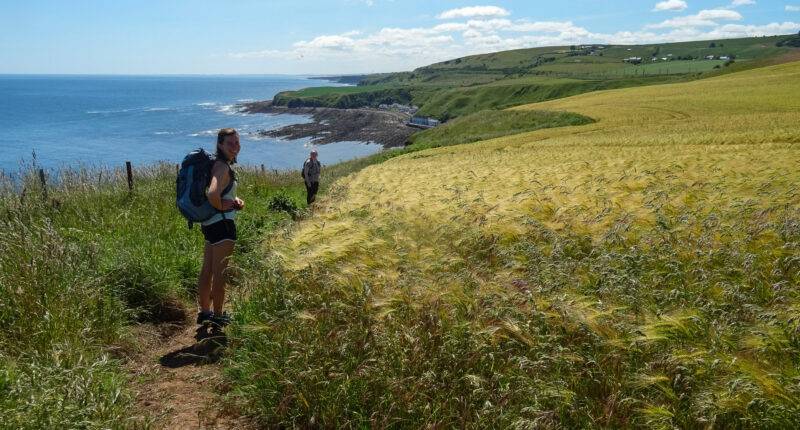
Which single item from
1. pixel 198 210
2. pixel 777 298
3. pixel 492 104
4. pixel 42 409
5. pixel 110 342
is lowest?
pixel 110 342

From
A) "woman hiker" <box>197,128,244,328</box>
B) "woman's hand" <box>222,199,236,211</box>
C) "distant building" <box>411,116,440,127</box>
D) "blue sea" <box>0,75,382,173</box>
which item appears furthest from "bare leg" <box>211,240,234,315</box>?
"distant building" <box>411,116,440,127</box>

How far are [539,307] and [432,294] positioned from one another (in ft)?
2.66

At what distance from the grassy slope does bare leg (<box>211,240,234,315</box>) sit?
29.1 inches

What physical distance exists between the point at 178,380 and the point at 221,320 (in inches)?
39.9

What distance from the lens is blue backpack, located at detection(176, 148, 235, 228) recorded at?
4.79 metres

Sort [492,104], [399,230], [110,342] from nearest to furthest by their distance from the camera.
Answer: [110,342] < [399,230] < [492,104]

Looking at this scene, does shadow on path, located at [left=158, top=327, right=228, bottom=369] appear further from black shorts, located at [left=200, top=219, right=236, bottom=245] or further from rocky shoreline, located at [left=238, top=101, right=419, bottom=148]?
rocky shoreline, located at [left=238, top=101, right=419, bottom=148]

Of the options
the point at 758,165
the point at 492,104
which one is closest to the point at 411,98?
the point at 492,104

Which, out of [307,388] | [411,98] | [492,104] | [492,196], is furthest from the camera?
[411,98]

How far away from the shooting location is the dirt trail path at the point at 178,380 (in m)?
3.21

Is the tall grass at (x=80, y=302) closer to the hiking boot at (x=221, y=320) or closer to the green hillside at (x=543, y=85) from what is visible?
the hiking boot at (x=221, y=320)

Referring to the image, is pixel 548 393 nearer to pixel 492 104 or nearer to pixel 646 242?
pixel 646 242

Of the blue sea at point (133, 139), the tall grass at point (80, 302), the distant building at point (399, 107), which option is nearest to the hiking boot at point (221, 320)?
the tall grass at point (80, 302)

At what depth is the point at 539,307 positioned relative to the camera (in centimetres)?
337
